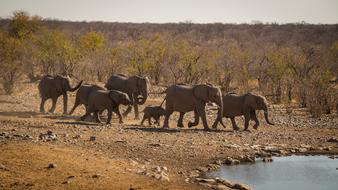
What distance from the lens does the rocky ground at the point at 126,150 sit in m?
15.6

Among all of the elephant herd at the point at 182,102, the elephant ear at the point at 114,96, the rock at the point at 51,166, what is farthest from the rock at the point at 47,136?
the elephant ear at the point at 114,96

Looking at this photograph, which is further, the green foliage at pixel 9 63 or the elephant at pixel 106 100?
the green foliage at pixel 9 63

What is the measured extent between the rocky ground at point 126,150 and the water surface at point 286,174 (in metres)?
0.60

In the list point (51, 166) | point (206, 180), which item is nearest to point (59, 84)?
point (51, 166)

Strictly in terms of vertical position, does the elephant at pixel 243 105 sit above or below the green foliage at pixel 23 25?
below

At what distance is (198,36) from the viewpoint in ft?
338

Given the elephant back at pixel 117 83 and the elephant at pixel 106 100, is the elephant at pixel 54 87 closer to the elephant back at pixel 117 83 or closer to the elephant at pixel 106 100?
the elephant back at pixel 117 83

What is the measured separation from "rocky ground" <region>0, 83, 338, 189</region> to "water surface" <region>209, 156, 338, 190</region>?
60 cm

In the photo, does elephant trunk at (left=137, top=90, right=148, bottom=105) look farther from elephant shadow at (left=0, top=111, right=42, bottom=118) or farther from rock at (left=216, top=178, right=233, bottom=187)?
rock at (left=216, top=178, right=233, bottom=187)

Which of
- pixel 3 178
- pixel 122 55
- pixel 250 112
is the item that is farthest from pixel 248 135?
pixel 122 55

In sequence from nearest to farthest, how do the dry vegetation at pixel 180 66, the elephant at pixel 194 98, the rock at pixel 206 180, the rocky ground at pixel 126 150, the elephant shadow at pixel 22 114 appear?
the rocky ground at pixel 126 150 → the rock at pixel 206 180 → the elephant at pixel 194 98 → the elephant shadow at pixel 22 114 → the dry vegetation at pixel 180 66

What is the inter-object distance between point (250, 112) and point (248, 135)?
254cm

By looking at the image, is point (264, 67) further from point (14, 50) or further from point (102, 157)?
point (102, 157)

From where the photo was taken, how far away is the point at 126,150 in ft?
64.1
